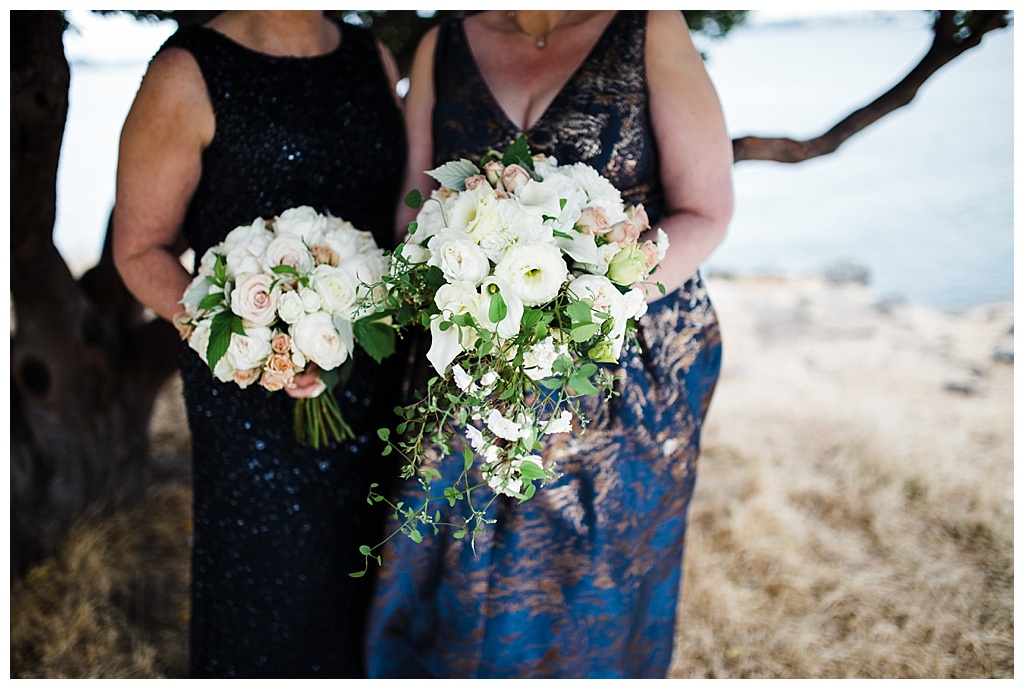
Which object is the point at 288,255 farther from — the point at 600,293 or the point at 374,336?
the point at 600,293

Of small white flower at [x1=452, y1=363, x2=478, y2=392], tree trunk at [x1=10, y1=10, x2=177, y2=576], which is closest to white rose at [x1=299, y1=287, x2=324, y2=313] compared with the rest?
small white flower at [x1=452, y1=363, x2=478, y2=392]

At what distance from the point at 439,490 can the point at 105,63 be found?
214 centimetres

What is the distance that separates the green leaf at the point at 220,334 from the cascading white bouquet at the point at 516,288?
307 millimetres

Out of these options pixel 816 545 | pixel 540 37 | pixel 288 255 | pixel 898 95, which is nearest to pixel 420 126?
pixel 540 37

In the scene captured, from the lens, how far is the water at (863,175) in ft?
16.2

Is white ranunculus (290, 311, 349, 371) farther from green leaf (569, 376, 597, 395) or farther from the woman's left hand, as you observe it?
green leaf (569, 376, 597, 395)

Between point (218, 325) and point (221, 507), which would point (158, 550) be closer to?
point (221, 507)

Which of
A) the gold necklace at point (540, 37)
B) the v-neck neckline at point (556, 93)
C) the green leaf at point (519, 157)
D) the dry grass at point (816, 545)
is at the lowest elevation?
the dry grass at point (816, 545)

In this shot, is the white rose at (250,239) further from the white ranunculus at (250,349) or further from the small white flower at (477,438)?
the small white flower at (477,438)

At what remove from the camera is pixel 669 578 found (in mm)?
2131

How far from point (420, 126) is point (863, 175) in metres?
4.81

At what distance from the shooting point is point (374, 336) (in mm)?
1541

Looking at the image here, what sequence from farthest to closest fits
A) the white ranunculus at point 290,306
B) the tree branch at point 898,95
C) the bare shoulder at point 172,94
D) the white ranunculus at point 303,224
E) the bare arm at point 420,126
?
the tree branch at point 898,95
the bare arm at point 420,126
the bare shoulder at point 172,94
the white ranunculus at point 303,224
the white ranunculus at point 290,306

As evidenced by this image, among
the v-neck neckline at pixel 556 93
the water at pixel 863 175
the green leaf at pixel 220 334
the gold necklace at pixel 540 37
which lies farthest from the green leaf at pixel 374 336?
the water at pixel 863 175
